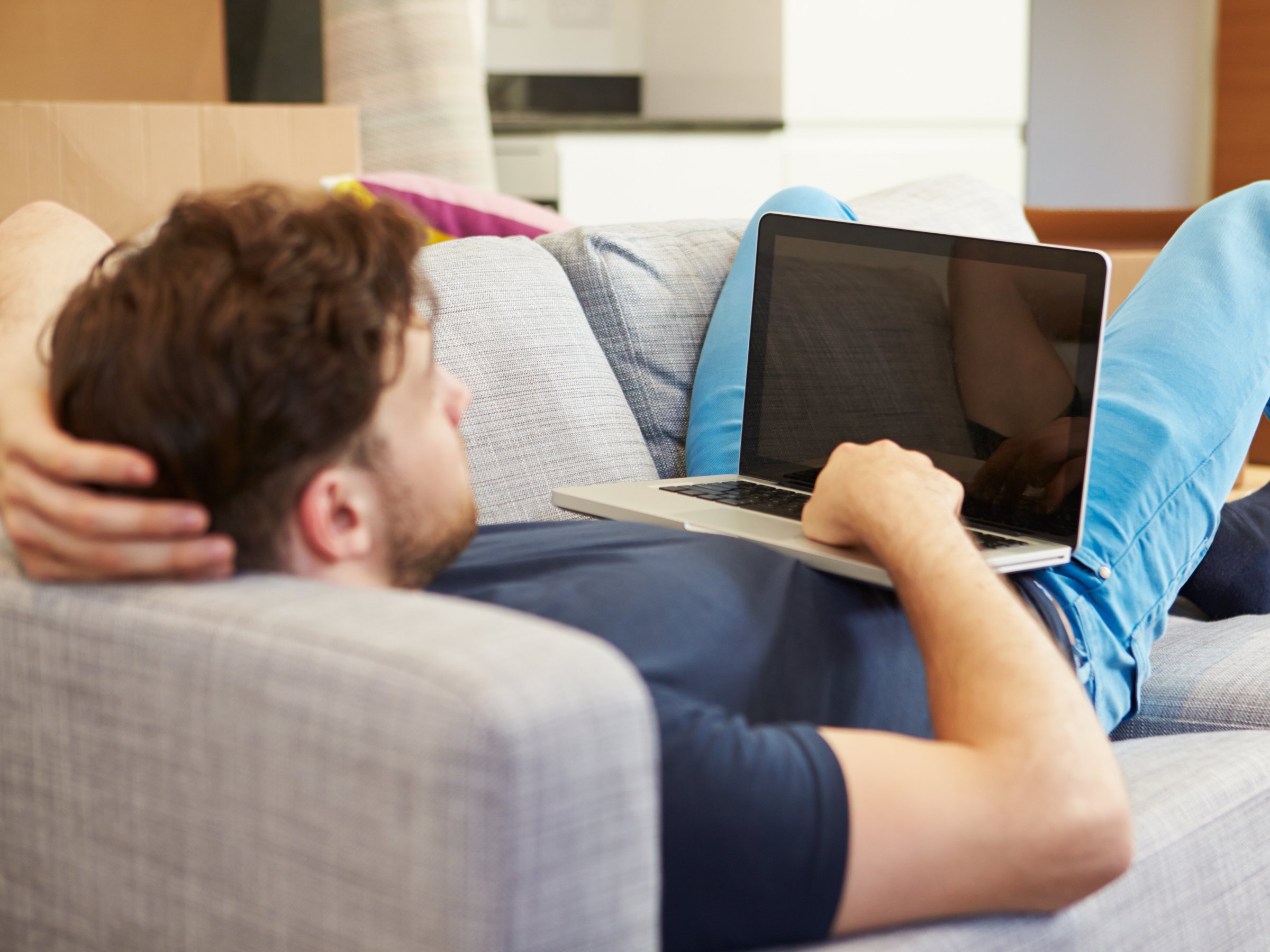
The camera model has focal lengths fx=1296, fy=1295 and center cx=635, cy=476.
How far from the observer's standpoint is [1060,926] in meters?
0.73

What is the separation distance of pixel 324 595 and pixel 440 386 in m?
0.21

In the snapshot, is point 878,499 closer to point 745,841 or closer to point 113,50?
point 745,841

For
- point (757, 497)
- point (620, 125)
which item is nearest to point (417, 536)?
point (757, 497)

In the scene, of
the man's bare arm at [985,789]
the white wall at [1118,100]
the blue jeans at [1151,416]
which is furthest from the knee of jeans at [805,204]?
the white wall at [1118,100]

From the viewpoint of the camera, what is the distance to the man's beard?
74 cm

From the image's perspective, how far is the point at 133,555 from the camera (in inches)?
25.5

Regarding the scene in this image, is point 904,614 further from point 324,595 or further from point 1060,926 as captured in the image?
point 324,595

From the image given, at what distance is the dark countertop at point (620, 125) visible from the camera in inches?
131

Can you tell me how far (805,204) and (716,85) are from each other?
259cm

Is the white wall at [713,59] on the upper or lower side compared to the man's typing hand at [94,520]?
upper

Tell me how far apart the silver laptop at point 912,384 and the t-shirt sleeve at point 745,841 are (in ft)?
0.95

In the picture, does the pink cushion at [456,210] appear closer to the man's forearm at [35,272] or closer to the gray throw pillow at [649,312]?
the gray throw pillow at [649,312]

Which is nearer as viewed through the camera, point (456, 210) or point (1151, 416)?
point (1151, 416)

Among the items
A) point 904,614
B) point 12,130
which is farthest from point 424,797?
point 12,130
